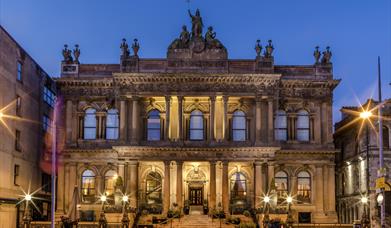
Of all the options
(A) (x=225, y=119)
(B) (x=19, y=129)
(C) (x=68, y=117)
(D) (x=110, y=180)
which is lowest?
(D) (x=110, y=180)

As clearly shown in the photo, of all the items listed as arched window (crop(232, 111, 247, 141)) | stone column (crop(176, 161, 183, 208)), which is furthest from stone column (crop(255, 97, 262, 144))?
stone column (crop(176, 161, 183, 208))

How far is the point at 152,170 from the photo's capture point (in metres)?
60.1

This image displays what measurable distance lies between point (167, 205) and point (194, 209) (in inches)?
129

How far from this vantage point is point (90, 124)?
2408 inches

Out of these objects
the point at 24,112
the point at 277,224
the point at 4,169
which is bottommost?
the point at 277,224

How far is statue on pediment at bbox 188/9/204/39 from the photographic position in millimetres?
59594

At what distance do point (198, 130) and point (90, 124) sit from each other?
1026 cm

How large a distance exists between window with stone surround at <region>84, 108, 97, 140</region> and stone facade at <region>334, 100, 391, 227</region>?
76.5 ft

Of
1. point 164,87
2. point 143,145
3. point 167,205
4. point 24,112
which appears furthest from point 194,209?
point 24,112

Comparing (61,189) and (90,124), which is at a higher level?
(90,124)

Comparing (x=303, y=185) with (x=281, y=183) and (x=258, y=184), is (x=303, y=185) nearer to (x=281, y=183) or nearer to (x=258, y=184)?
(x=281, y=183)

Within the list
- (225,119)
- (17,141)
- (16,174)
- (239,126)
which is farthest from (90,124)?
(239,126)

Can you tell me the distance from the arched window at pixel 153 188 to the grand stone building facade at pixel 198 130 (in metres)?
0.09

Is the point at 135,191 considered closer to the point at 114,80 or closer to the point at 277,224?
the point at 114,80
